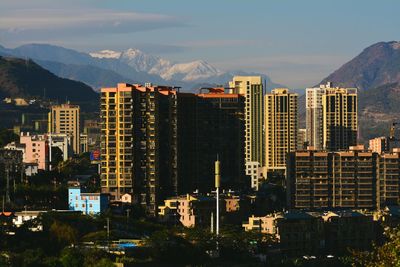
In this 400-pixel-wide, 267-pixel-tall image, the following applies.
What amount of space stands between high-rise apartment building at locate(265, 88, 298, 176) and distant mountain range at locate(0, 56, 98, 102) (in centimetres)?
4401

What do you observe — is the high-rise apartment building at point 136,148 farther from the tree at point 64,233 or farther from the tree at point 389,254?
the tree at point 389,254

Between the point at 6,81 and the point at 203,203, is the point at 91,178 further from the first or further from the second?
the point at 6,81

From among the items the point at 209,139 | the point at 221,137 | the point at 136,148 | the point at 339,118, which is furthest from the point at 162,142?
the point at 339,118

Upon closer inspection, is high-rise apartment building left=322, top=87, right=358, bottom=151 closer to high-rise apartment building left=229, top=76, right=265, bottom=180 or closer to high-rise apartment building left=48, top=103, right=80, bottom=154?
high-rise apartment building left=229, top=76, right=265, bottom=180

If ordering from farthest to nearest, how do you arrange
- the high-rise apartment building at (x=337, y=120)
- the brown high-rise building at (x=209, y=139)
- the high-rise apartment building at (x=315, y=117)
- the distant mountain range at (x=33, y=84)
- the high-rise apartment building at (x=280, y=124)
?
1. the distant mountain range at (x=33, y=84)
2. the high-rise apartment building at (x=315, y=117)
3. the high-rise apartment building at (x=337, y=120)
4. the high-rise apartment building at (x=280, y=124)
5. the brown high-rise building at (x=209, y=139)

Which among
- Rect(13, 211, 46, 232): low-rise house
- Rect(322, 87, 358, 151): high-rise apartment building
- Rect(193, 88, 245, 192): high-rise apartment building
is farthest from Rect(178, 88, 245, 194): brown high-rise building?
Rect(322, 87, 358, 151): high-rise apartment building

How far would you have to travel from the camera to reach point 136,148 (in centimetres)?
5416

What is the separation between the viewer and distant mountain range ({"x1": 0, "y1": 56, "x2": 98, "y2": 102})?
129625 millimetres

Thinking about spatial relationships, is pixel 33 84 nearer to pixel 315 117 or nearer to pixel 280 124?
pixel 315 117

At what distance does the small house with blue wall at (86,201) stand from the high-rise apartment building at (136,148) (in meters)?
3.64

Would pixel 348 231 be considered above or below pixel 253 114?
below

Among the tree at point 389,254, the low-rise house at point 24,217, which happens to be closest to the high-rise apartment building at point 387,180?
the low-rise house at point 24,217

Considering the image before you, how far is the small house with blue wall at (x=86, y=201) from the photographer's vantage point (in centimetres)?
4822

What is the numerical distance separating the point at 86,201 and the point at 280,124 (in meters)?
41.1
